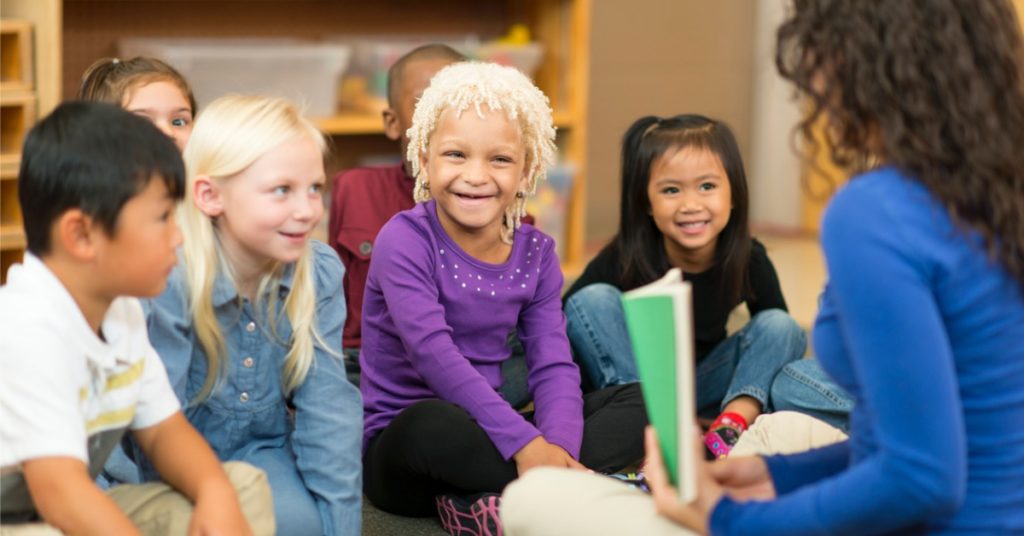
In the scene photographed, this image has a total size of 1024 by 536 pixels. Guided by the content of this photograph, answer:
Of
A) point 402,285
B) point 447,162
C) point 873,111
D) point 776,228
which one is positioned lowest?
point 776,228

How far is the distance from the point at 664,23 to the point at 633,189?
1645 millimetres

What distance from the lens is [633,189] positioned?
6.48 feet

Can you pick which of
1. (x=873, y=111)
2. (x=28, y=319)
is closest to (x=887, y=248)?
(x=873, y=111)

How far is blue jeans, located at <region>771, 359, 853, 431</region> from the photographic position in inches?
71.1

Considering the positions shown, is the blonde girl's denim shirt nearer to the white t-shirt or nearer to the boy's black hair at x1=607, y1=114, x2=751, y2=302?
the white t-shirt

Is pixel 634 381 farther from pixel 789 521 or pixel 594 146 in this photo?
pixel 594 146

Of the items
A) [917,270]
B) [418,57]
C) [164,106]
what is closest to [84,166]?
[917,270]

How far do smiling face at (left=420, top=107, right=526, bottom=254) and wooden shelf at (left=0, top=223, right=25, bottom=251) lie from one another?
1.12 metres

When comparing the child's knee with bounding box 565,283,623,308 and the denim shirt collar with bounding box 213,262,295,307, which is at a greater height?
the denim shirt collar with bounding box 213,262,295,307

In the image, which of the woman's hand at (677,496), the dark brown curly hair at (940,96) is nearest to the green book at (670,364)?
the woman's hand at (677,496)

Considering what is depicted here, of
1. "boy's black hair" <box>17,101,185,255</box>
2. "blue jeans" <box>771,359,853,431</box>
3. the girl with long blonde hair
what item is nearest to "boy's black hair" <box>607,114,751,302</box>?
"blue jeans" <box>771,359,853,431</box>

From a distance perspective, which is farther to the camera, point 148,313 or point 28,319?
point 148,313

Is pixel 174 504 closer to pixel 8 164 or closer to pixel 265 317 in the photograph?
pixel 265 317

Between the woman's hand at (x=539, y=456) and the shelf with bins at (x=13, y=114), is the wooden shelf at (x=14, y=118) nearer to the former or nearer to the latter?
the shelf with bins at (x=13, y=114)
